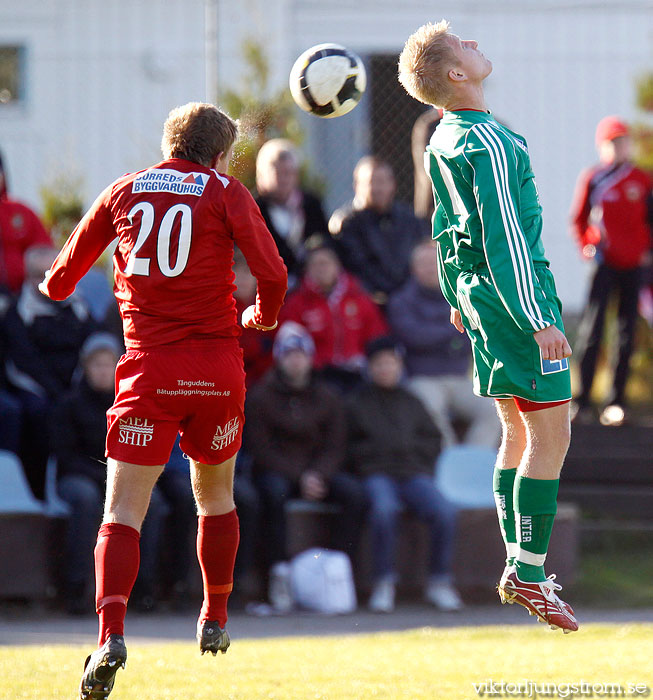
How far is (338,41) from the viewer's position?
49.4ft

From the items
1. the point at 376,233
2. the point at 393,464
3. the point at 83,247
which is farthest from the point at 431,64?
the point at 376,233

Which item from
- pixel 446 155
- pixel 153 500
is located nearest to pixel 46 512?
pixel 153 500

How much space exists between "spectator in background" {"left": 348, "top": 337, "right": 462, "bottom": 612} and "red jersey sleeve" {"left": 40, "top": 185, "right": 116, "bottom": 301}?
179 inches

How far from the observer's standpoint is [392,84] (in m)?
15.0

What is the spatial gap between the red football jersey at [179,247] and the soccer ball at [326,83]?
1.23m

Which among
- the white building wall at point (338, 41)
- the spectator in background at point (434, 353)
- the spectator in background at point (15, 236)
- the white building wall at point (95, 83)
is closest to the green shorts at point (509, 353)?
the spectator in background at point (434, 353)

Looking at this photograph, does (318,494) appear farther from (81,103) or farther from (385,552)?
(81,103)

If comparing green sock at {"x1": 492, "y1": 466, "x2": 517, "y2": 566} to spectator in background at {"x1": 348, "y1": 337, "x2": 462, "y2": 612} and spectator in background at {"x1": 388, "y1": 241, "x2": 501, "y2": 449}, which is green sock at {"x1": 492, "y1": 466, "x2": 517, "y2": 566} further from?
spectator in background at {"x1": 388, "y1": 241, "x2": 501, "y2": 449}

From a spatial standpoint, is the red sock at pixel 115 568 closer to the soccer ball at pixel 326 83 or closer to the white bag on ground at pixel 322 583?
the soccer ball at pixel 326 83

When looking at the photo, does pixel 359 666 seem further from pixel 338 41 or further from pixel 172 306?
pixel 338 41

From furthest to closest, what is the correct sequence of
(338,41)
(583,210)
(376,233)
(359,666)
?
(338,41), (583,210), (376,233), (359,666)

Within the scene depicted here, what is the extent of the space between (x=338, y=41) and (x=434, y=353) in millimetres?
5739

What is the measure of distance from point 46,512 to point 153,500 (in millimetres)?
794

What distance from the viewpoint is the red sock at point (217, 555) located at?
18.4 feet
